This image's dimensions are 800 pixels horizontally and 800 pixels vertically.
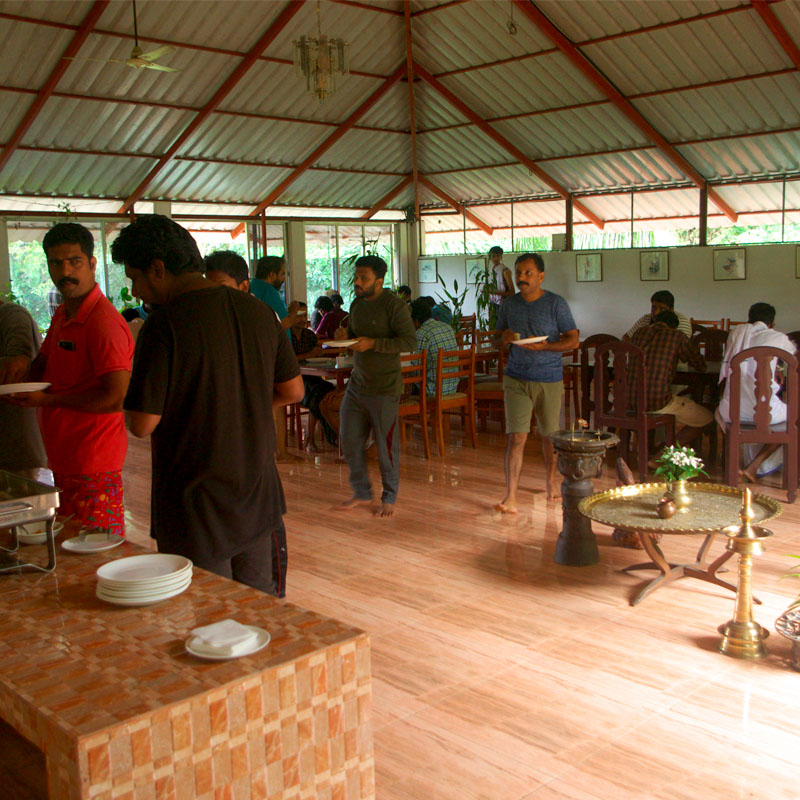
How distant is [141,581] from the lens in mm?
1784

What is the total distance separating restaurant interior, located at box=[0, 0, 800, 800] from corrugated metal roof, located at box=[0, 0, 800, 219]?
47 millimetres

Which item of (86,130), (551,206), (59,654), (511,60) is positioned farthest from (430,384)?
(551,206)

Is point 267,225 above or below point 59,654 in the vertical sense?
above

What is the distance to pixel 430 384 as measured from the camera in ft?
23.4

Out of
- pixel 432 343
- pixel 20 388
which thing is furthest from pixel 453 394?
pixel 20 388

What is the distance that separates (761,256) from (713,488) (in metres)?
8.50

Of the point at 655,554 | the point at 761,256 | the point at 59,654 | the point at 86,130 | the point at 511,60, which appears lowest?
the point at 655,554

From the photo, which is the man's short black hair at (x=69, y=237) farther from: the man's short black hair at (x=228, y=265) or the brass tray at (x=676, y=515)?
the brass tray at (x=676, y=515)

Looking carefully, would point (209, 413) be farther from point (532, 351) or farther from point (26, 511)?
point (532, 351)

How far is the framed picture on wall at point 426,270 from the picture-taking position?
1658 centimetres

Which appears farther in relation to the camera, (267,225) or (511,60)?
(267,225)

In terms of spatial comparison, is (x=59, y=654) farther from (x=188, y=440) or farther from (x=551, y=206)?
(x=551, y=206)

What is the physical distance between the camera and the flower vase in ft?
13.1

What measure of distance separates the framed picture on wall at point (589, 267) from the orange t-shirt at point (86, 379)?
11923mm
